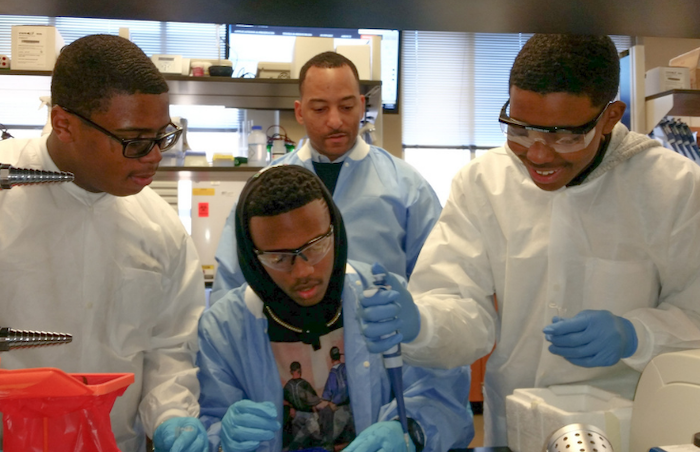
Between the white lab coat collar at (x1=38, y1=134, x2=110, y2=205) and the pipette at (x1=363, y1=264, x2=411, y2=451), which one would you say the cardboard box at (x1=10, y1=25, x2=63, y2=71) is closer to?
the white lab coat collar at (x1=38, y1=134, x2=110, y2=205)

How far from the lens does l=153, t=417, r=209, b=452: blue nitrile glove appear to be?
1153mm

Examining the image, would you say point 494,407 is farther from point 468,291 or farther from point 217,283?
point 217,283

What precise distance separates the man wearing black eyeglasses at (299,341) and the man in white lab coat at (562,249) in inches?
5.9

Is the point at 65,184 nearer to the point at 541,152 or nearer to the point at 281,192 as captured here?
the point at 281,192

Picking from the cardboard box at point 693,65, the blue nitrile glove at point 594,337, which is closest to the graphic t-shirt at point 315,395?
the blue nitrile glove at point 594,337

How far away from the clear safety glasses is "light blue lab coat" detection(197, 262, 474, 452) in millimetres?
186

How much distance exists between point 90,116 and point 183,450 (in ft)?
2.43

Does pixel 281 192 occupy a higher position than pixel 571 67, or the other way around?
pixel 571 67

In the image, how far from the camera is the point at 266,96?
352 centimetres

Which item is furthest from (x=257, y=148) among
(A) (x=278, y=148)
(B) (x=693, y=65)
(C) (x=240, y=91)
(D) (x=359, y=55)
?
(B) (x=693, y=65)

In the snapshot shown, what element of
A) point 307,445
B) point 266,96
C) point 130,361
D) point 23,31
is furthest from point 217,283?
point 23,31

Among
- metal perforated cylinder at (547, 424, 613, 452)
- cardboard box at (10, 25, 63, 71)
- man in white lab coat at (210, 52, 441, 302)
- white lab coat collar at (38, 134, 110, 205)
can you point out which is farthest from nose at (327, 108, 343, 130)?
cardboard box at (10, 25, 63, 71)

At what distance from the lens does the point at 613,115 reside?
4.14 feet

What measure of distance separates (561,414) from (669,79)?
2.96m
